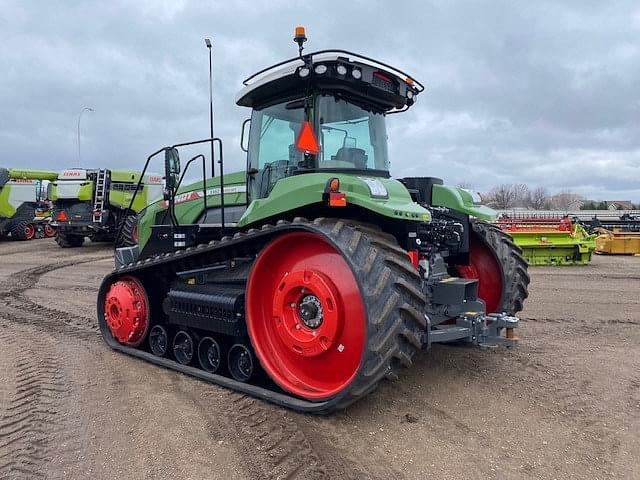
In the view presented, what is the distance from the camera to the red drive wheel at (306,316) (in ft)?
13.4

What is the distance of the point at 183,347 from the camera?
557cm

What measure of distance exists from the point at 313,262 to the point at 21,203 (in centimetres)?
2308

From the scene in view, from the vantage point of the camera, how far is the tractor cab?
4.68m

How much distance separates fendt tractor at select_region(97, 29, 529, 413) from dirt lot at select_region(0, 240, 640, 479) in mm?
343

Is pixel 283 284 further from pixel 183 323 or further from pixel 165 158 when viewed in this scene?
pixel 165 158

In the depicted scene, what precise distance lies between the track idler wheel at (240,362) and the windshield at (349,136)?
1.85m

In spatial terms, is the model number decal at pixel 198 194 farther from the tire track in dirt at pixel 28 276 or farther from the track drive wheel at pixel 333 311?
the tire track in dirt at pixel 28 276

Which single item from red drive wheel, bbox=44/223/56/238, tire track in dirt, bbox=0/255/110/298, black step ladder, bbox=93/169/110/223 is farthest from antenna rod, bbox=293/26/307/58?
red drive wheel, bbox=44/223/56/238

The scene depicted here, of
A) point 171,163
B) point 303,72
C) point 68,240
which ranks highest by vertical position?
point 303,72

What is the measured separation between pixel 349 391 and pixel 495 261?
2.83 metres

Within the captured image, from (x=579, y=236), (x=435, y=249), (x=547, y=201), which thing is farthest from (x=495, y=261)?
(x=547, y=201)

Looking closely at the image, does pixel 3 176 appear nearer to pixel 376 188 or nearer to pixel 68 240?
pixel 68 240

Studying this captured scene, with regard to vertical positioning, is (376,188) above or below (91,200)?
below

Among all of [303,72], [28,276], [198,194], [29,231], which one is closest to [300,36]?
[303,72]
